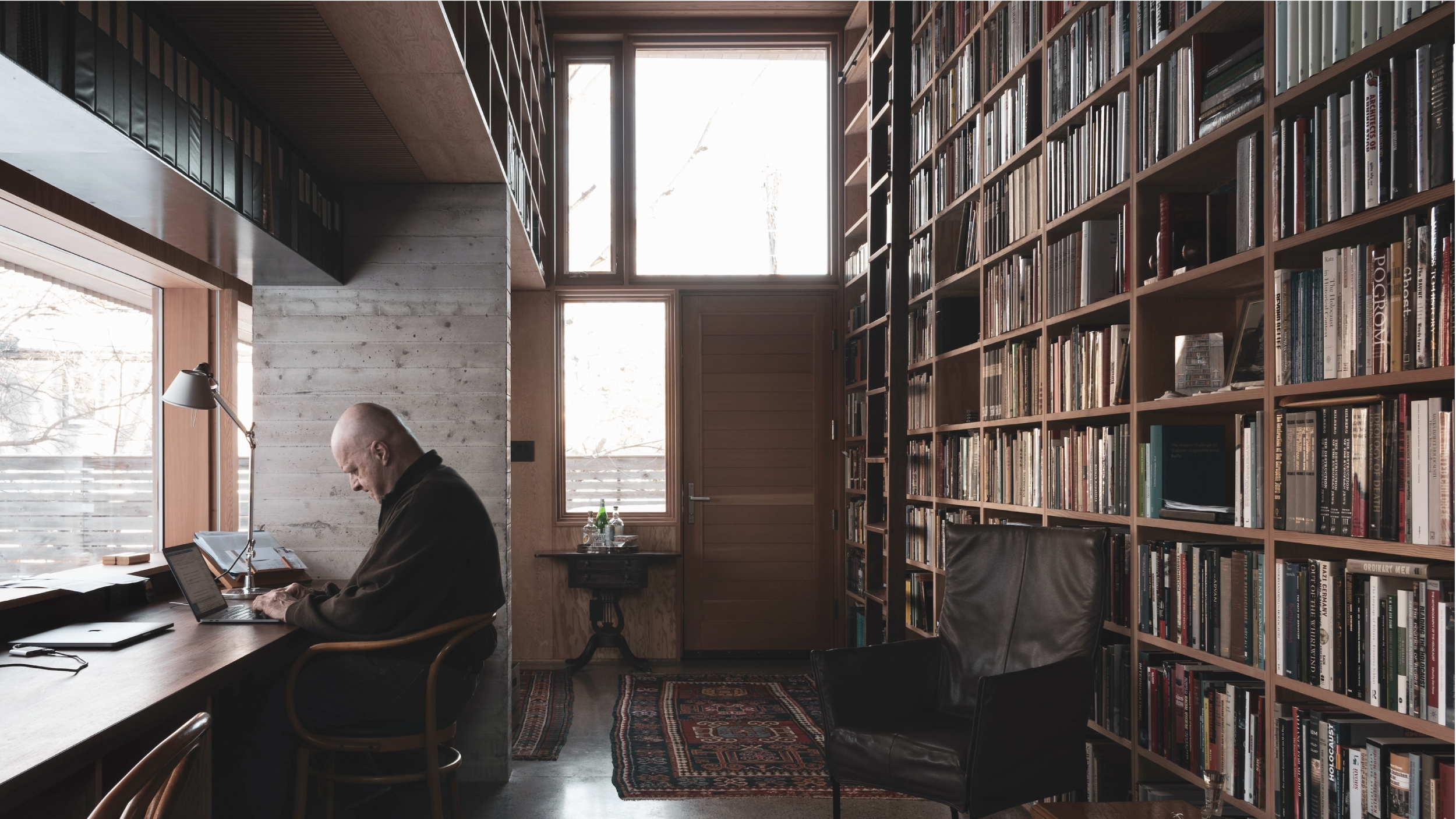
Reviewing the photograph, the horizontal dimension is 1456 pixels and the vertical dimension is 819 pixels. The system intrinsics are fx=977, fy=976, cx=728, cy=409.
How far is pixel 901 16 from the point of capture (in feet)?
16.4

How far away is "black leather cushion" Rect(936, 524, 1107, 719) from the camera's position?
2.83m

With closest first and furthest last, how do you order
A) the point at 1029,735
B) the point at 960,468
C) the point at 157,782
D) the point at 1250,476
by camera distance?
the point at 157,782 < the point at 1250,476 < the point at 1029,735 < the point at 960,468

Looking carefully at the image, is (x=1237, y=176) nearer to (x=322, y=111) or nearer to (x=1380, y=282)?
(x=1380, y=282)

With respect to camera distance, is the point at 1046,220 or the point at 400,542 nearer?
the point at 400,542

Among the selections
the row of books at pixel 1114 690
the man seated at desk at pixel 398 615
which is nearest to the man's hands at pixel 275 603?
the man seated at desk at pixel 398 615

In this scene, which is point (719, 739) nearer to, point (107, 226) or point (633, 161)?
point (107, 226)

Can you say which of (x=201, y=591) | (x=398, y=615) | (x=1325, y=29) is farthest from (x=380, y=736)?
(x=1325, y=29)

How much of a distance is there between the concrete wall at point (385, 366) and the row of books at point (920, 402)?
1963mm

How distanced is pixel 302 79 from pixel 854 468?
4.02m

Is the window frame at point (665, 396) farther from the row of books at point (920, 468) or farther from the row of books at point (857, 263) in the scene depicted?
the row of books at point (920, 468)

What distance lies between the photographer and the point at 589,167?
21.2 feet

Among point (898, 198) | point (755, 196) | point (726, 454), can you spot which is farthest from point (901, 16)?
point (726, 454)

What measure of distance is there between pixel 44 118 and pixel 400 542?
1340mm

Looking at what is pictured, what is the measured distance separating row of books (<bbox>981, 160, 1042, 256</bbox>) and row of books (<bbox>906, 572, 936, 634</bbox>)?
1.56 metres
